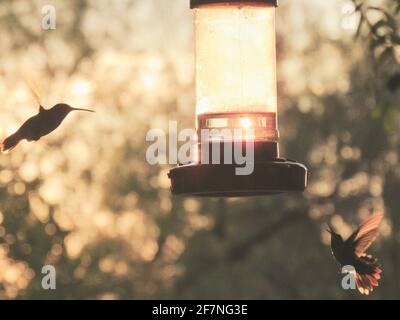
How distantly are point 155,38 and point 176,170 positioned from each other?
2373cm

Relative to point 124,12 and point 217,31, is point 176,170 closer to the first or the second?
point 217,31

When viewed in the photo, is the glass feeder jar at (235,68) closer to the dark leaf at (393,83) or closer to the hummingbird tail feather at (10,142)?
the hummingbird tail feather at (10,142)

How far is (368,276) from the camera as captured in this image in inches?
229

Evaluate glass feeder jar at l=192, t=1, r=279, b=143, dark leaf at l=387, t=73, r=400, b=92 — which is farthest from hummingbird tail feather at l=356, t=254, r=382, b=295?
dark leaf at l=387, t=73, r=400, b=92

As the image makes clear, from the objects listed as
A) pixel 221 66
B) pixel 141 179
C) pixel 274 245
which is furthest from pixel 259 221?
pixel 221 66

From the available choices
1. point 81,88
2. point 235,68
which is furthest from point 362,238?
point 81,88

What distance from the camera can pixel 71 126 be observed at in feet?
88.5

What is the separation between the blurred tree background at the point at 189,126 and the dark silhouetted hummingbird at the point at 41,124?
20544 mm

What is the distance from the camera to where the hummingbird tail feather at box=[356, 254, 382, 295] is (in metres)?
5.71

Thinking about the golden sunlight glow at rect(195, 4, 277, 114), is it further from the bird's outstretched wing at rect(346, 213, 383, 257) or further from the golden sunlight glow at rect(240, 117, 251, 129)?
the bird's outstretched wing at rect(346, 213, 383, 257)

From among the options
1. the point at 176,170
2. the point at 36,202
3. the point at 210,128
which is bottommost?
the point at 176,170

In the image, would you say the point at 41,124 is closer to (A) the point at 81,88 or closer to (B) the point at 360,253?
(B) the point at 360,253

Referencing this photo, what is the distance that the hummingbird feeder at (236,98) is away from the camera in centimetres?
565

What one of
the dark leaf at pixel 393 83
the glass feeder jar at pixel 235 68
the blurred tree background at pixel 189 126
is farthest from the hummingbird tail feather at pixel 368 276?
the blurred tree background at pixel 189 126
